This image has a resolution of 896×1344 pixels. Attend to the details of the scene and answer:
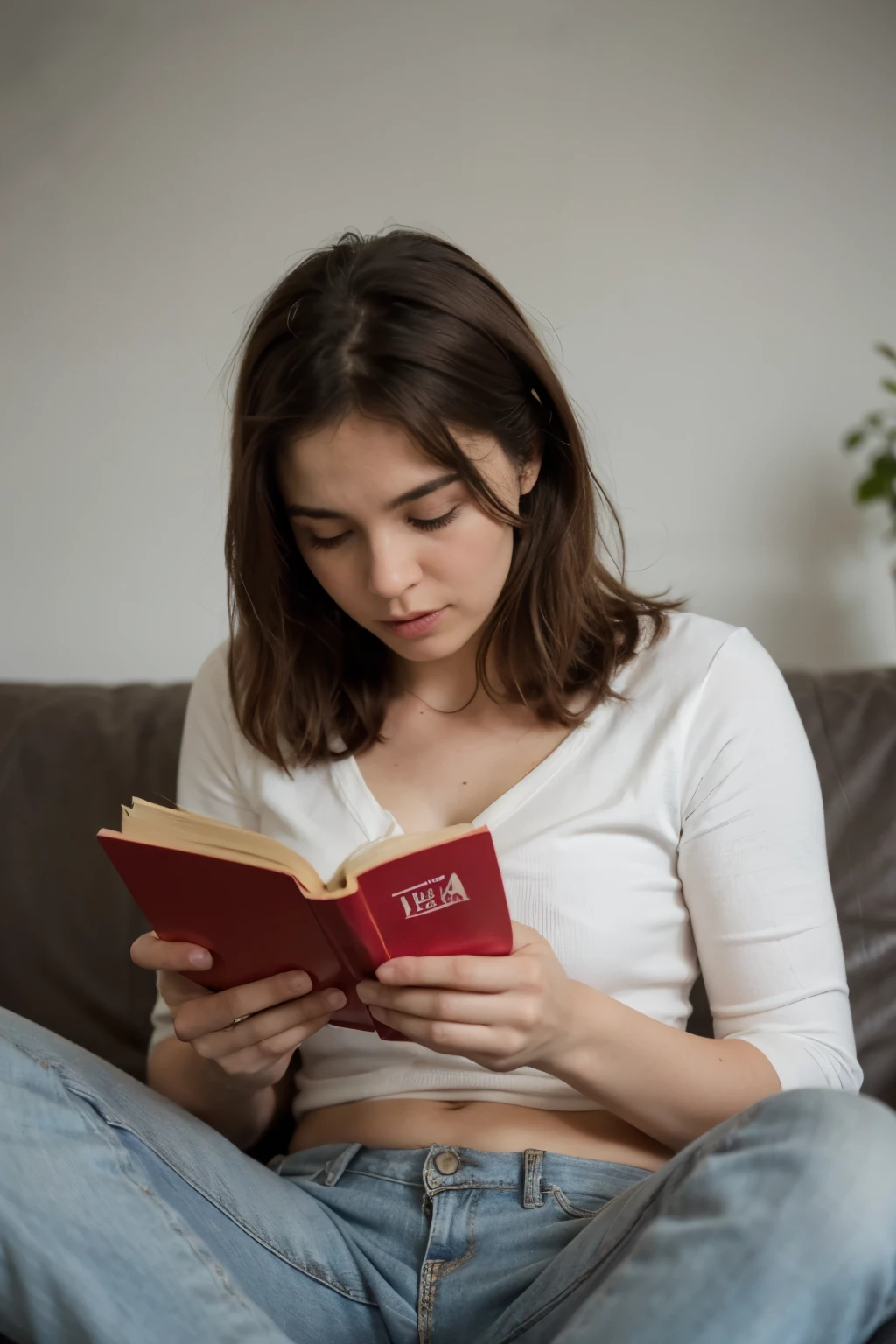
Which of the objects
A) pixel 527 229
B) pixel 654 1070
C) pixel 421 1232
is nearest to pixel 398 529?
pixel 654 1070

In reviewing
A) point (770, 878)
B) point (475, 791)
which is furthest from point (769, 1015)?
point (475, 791)

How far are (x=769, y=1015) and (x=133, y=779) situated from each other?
93 centimetres

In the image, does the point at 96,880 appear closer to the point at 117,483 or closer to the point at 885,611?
the point at 117,483

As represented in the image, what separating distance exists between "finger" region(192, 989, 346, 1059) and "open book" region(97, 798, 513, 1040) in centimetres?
1

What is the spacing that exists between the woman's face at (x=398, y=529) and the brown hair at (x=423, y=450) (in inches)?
0.7

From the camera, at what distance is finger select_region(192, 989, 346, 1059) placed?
3.12ft

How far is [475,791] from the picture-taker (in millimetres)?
1256

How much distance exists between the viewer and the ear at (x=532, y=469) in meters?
1.23

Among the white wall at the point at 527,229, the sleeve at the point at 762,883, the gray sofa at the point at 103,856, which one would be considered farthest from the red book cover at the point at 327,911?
the white wall at the point at 527,229

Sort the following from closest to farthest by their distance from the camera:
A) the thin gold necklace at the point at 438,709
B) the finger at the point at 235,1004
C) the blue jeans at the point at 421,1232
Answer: the blue jeans at the point at 421,1232 < the finger at the point at 235,1004 < the thin gold necklace at the point at 438,709

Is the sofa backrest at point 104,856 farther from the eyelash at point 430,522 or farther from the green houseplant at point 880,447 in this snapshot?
the eyelash at point 430,522

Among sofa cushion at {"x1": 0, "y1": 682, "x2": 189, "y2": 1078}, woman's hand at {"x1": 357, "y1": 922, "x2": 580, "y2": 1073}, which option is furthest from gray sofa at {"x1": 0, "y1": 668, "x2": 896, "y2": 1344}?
woman's hand at {"x1": 357, "y1": 922, "x2": 580, "y2": 1073}

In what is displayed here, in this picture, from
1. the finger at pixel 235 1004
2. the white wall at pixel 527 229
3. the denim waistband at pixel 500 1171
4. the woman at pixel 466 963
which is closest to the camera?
the woman at pixel 466 963

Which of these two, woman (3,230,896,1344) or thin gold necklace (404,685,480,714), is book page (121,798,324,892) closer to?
woman (3,230,896,1344)
